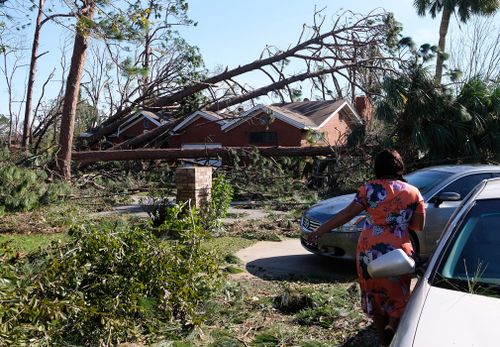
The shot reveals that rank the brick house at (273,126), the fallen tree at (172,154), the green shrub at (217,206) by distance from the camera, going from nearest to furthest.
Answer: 1. the green shrub at (217,206)
2. the fallen tree at (172,154)
3. the brick house at (273,126)

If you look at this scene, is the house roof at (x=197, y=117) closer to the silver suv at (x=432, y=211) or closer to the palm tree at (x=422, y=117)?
the palm tree at (x=422, y=117)

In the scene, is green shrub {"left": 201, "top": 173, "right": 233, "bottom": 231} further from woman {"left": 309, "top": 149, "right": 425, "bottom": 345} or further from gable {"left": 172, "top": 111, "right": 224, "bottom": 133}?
gable {"left": 172, "top": 111, "right": 224, "bottom": 133}

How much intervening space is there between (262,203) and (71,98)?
6502 mm

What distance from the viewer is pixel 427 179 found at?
7617 mm

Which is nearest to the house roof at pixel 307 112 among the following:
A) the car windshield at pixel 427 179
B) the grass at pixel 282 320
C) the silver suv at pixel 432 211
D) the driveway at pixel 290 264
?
the driveway at pixel 290 264

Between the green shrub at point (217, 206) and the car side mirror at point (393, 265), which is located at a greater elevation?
the car side mirror at point (393, 265)

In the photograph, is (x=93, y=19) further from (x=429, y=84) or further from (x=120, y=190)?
(x=429, y=84)

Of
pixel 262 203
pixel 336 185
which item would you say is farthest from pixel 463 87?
pixel 262 203

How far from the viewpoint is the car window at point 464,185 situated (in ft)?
23.7

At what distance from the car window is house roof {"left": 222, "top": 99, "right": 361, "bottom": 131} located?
57.7 feet

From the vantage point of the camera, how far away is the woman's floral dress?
386 cm

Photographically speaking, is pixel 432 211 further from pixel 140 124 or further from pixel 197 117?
pixel 140 124

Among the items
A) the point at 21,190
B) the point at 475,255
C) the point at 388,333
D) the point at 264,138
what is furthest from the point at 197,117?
the point at 475,255

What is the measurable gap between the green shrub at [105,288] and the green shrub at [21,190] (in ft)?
23.9
